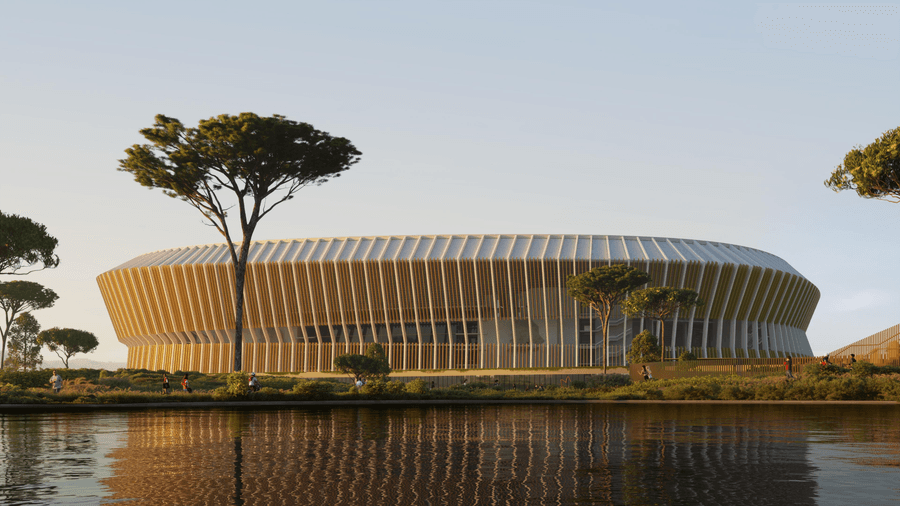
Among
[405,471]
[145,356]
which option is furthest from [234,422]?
[145,356]

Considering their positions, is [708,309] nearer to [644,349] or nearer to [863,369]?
[644,349]

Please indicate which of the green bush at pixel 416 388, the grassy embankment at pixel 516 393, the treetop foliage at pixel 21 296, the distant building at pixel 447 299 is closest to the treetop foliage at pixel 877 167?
the grassy embankment at pixel 516 393

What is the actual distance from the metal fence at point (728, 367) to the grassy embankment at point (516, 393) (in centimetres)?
340

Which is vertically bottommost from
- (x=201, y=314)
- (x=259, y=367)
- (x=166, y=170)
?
(x=259, y=367)

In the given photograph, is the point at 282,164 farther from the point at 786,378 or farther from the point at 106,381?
the point at 786,378

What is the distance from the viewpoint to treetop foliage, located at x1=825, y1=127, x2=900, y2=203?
3020 cm

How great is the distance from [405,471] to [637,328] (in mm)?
75327

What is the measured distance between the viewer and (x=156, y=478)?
10.0m

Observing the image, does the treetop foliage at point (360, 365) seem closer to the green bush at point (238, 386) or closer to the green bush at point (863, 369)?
the green bush at point (238, 386)

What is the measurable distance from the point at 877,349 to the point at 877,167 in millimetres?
16304

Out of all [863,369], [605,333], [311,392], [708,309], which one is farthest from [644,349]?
[311,392]

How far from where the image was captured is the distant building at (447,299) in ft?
260

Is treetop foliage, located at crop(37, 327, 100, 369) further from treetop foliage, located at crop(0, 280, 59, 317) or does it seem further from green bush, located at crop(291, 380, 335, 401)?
green bush, located at crop(291, 380, 335, 401)

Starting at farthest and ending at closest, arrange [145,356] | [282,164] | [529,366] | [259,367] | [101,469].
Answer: [145,356]
[259,367]
[529,366]
[282,164]
[101,469]
